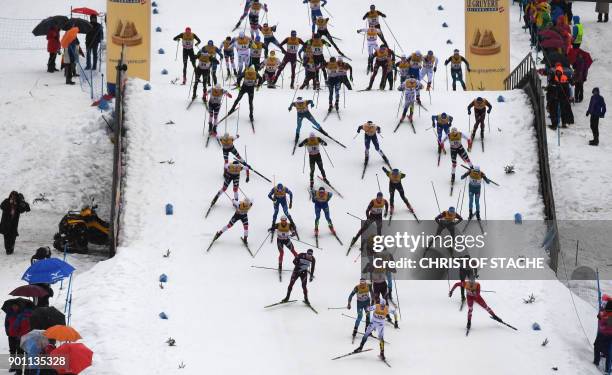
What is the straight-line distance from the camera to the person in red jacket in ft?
135

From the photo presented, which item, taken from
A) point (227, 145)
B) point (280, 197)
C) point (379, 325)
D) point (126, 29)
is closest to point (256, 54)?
point (126, 29)

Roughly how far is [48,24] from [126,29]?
4452 mm

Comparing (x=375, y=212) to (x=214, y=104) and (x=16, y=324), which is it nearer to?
(x=214, y=104)

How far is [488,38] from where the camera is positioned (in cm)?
3875

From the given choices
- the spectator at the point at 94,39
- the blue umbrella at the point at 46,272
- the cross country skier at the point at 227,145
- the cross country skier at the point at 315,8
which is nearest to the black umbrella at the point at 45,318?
the blue umbrella at the point at 46,272

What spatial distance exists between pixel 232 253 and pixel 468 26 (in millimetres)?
10702

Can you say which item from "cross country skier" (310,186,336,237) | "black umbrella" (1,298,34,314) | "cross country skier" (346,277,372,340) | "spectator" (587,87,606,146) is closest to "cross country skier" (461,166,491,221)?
"cross country skier" (310,186,336,237)

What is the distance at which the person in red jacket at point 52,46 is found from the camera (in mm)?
41156

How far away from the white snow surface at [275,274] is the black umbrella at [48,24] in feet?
9.85

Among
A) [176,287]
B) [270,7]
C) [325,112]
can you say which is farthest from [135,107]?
[270,7]

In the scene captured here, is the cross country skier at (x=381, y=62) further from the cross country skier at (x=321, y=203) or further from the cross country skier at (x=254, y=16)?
the cross country skier at (x=321, y=203)

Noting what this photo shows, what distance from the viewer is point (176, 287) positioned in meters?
30.4

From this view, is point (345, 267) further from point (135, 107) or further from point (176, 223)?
point (135, 107)

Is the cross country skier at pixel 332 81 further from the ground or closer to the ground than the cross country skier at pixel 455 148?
further from the ground
